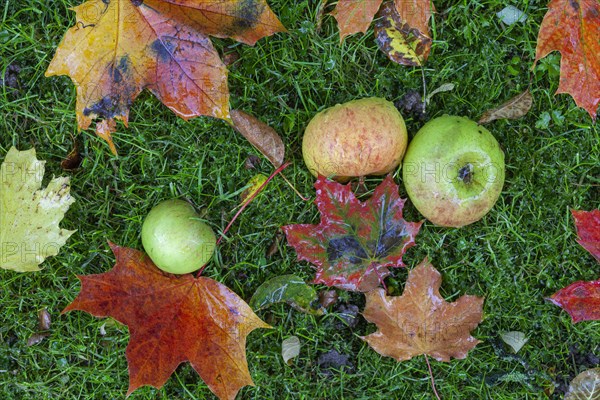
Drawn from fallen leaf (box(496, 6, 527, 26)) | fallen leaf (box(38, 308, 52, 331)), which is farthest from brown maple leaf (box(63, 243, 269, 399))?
fallen leaf (box(496, 6, 527, 26))

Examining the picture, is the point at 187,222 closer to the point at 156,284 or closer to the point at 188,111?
the point at 156,284

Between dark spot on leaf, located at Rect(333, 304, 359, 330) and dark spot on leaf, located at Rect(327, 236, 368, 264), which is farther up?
dark spot on leaf, located at Rect(327, 236, 368, 264)

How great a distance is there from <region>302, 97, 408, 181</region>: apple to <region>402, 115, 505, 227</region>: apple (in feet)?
0.40

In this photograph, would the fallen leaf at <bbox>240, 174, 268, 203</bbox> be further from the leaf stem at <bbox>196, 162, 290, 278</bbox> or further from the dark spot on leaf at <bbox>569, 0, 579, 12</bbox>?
the dark spot on leaf at <bbox>569, 0, 579, 12</bbox>

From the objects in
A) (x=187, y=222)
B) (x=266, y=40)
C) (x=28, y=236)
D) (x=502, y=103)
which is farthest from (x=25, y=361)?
(x=502, y=103)

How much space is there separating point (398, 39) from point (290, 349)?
1524mm

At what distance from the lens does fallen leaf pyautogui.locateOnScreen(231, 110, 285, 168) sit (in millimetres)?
2600

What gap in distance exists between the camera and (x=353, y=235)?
251 centimetres

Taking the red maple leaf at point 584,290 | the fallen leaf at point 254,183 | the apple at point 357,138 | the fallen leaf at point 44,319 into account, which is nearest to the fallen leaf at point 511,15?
Answer: the apple at point 357,138

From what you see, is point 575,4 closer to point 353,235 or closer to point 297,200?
point 353,235

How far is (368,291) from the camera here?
2.60m

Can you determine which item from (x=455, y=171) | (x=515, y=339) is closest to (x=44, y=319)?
(x=455, y=171)

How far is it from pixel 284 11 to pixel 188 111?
0.73 m

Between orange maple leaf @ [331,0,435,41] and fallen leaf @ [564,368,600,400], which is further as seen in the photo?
fallen leaf @ [564,368,600,400]
